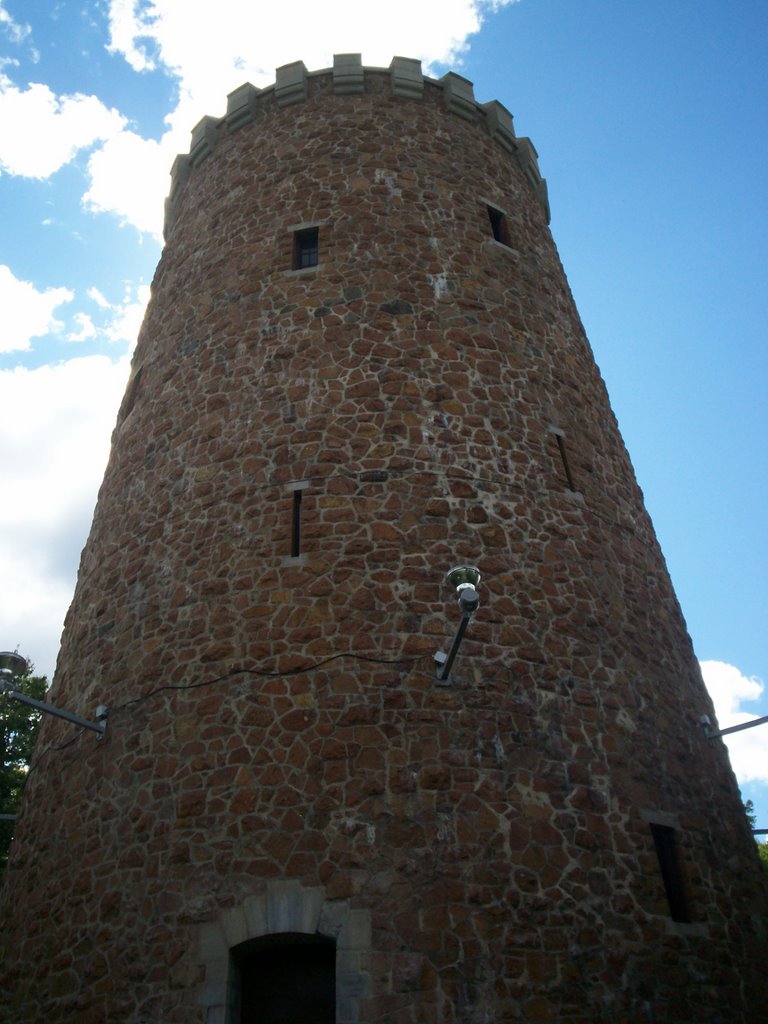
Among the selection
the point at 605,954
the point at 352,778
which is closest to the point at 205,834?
the point at 352,778

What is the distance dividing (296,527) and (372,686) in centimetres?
192

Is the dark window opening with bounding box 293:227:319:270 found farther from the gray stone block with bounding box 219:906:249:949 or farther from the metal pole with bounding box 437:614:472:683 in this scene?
the gray stone block with bounding box 219:906:249:949


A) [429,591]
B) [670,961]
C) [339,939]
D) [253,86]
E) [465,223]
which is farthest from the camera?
[253,86]

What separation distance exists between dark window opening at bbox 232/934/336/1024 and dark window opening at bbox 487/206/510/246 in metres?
9.17

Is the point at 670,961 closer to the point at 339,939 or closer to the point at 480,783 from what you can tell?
the point at 480,783

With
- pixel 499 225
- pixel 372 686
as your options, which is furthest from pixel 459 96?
pixel 372 686

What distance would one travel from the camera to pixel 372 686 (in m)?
7.09

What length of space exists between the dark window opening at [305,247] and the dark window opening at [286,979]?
7696 mm

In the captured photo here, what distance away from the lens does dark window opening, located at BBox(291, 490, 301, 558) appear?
7984 millimetres

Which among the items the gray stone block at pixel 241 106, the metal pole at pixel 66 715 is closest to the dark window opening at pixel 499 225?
the gray stone block at pixel 241 106

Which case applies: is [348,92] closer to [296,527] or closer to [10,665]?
[296,527]

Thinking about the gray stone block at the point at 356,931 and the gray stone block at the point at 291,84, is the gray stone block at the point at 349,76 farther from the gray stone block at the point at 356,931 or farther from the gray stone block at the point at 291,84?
the gray stone block at the point at 356,931

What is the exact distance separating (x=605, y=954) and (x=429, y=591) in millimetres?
3310

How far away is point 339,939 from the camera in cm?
607
